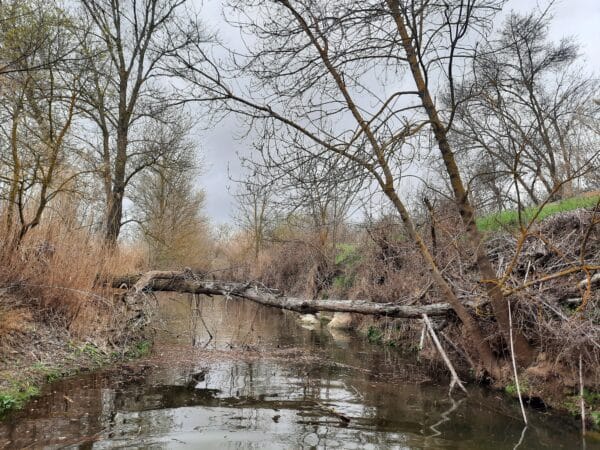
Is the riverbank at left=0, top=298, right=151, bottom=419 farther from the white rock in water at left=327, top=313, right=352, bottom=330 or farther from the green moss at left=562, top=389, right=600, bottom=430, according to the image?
the white rock in water at left=327, top=313, right=352, bottom=330

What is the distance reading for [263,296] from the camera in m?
9.70

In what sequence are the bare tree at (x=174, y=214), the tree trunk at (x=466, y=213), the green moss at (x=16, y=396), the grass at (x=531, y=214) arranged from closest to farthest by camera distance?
the green moss at (x=16, y=396) → the tree trunk at (x=466, y=213) → the grass at (x=531, y=214) → the bare tree at (x=174, y=214)

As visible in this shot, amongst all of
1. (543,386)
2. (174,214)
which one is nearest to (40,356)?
(543,386)

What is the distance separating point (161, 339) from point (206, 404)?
485cm

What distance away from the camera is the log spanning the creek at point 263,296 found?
324 inches

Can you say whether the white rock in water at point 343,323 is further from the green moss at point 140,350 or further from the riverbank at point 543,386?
the green moss at point 140,350

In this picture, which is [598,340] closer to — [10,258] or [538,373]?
[538,373]

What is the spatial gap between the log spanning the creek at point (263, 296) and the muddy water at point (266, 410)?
3.40 ft

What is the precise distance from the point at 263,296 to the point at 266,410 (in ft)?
13.1

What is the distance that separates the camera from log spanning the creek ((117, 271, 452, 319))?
823cm

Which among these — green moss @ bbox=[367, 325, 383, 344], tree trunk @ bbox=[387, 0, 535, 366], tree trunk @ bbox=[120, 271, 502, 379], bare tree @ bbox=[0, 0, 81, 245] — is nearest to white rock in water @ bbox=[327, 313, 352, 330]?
green moss @ bbox=[367, 325, 383, 344]

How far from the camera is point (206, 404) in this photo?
5984 mm

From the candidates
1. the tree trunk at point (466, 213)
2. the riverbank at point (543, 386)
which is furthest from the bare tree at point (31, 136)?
the riverbank at point (543, 386)

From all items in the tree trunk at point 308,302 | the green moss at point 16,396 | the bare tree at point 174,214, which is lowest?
the green moss at point 16,396
